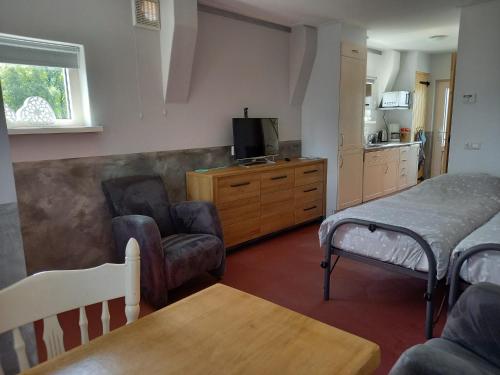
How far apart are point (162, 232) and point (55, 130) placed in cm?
116

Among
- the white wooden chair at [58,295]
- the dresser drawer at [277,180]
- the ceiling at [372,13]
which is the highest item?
the ceiling at [372,13]

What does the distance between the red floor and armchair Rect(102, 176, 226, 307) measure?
0.81 ft

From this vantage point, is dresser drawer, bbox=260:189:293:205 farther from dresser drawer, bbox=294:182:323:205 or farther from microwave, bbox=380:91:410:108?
microwave, bbox=380:91:410:108

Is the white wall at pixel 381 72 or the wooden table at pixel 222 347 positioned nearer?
the wooden table at pixel 222 347

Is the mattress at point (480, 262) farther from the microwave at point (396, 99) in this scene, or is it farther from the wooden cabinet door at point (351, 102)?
the microwave at point (396, 99)

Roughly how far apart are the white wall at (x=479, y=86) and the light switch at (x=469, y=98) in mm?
30

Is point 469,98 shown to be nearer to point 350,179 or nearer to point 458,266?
point 350,179

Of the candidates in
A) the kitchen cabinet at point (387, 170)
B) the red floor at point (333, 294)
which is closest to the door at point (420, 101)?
the kitchen cabinet at point (387, 170)

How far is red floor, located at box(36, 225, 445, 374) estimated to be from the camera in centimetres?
232

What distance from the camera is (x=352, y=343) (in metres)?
0.92

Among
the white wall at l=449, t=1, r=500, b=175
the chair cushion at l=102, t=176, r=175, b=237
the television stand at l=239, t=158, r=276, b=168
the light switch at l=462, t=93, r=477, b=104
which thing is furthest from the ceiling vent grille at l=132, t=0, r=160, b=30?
the light switch at l=462, t=93, r=477, b=104

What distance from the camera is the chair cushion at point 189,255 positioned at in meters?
2.62

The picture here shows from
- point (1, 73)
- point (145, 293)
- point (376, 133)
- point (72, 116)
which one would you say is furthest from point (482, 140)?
point (1, 73)

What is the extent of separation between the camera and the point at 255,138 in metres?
4.11
